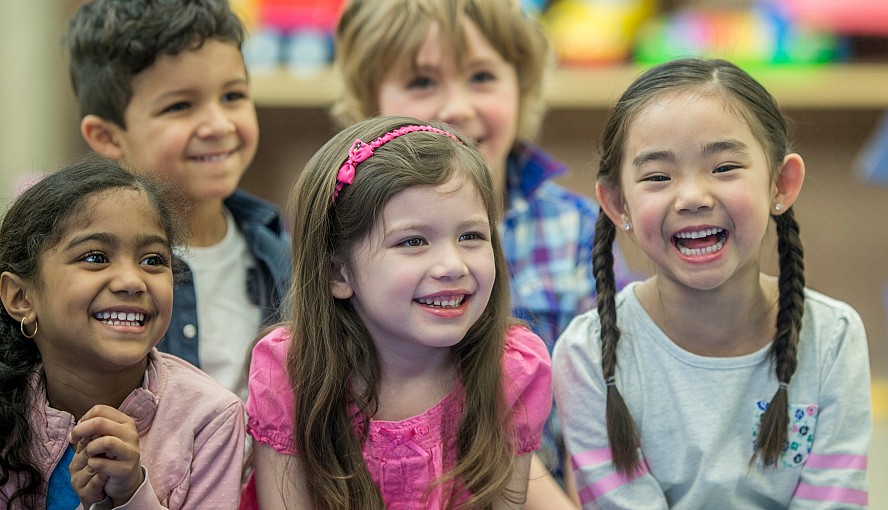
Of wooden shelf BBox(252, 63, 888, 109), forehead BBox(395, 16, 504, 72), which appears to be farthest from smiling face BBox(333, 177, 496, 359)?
wooden shelf BBox(252, 63, 888, 109)

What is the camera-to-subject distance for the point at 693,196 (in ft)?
4.56

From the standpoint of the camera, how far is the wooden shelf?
9.93 feet

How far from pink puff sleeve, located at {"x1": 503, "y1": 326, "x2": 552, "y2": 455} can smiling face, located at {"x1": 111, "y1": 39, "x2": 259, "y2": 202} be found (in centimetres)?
62

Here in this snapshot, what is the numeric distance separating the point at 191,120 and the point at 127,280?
552 millimetres

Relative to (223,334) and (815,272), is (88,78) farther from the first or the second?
(815,272)

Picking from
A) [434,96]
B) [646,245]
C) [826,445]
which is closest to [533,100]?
[434,96]

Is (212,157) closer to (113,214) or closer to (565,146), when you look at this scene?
(113,214)

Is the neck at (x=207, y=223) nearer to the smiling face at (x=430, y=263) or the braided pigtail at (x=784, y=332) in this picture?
the smiling face at (x=430, y=263)

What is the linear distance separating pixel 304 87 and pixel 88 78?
1.33m

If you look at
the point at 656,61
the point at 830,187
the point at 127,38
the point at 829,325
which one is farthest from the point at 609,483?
the point at 830,187

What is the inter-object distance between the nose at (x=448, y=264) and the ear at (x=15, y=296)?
0.50m

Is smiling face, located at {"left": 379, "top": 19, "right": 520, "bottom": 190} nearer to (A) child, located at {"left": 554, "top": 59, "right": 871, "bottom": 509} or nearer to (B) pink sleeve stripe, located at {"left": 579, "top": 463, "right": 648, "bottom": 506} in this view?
(A) child, located at {"left": 554, "top": 59, "right": 871, "bottom": 509}

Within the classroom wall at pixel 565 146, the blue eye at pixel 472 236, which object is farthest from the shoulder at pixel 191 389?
the classroom wall at pixel 565 146

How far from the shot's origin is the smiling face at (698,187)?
140 centimetres
